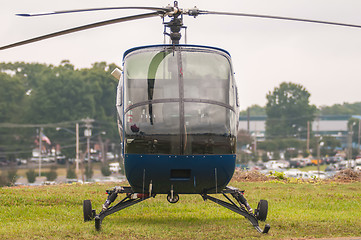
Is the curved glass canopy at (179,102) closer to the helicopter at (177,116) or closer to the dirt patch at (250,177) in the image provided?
the helicopter at (177,116)

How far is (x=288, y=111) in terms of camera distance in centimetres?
10488

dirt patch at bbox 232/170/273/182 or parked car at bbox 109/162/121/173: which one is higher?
dirt patch at bbox 232/170/273/182

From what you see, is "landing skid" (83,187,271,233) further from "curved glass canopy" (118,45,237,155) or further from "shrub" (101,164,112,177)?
"shrub" (101,164,112,177)

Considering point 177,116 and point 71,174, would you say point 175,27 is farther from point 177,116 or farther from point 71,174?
point 71,174

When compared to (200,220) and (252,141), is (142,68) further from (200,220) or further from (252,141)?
(252,141)

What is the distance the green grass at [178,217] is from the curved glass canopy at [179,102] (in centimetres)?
152

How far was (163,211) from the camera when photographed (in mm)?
13422

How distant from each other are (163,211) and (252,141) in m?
80.1

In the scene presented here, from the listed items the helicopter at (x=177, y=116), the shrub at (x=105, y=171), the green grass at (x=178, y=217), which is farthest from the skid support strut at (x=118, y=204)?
the shrub at (x=105, y=171)

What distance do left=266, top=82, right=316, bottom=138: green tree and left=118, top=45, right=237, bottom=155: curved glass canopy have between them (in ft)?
304

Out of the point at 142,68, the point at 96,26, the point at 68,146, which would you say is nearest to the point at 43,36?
the point at 96,26

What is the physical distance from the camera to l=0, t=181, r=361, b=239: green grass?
397 inches

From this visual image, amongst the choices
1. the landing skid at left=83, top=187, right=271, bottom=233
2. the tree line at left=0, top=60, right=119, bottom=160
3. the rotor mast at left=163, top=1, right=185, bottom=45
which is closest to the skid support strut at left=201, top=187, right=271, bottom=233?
the landing skid at left=83, top=187, right=271, bottom=233

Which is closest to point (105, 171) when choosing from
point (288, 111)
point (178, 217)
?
point (288, 111)
